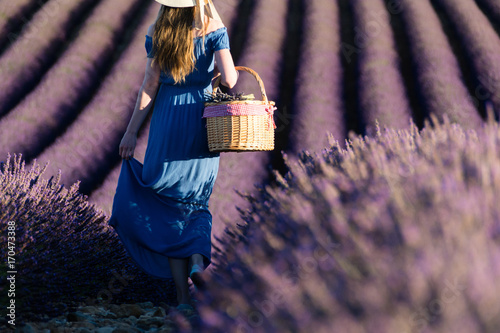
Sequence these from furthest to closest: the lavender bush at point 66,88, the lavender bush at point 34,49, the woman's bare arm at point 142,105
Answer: the lavender bush at point 34,49 → the lavender bush at point 66,88 → the woman's bare arm at point 142,105

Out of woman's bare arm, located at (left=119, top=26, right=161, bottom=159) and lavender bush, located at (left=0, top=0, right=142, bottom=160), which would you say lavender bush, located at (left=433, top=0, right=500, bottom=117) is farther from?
lavender bush, located at (left=0, top=0, right=142, bottom=160)

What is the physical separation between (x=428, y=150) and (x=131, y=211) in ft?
4.82

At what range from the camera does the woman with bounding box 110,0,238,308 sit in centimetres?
226

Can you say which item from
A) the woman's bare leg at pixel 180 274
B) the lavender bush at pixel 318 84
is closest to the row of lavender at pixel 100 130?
the lavender bush at pixel 318 84

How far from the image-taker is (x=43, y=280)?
6.23ft

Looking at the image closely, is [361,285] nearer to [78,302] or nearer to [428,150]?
[428,150]

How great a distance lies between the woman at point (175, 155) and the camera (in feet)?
7.41

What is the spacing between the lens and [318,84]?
517 cm

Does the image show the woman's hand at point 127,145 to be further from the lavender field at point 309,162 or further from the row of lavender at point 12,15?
the row of lavender at point 12,15

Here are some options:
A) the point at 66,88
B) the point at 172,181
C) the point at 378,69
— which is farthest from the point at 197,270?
the point at 66,88

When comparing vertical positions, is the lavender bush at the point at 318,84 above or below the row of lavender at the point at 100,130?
above

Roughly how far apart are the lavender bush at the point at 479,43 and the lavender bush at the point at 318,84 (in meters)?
1.37

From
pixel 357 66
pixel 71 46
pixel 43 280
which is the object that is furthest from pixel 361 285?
pixel 71 46

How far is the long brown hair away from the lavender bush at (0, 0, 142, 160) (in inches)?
128
